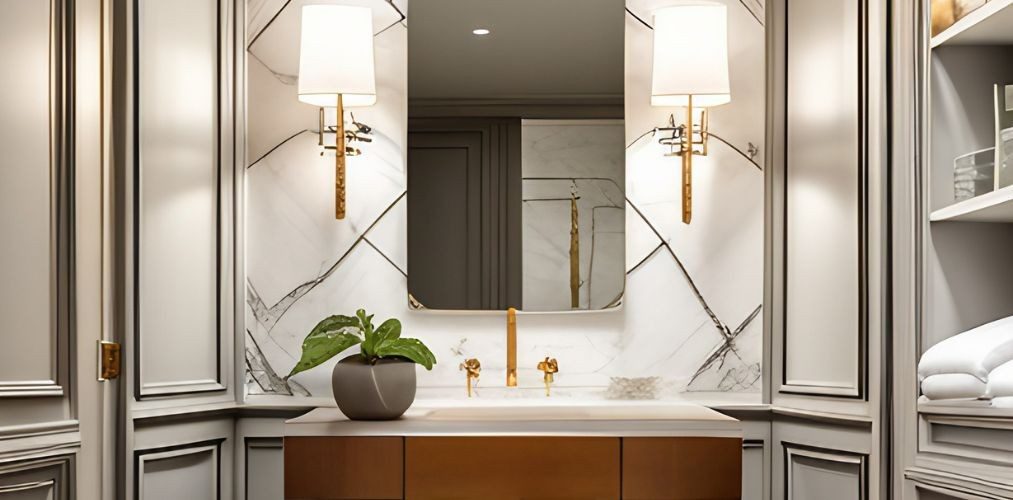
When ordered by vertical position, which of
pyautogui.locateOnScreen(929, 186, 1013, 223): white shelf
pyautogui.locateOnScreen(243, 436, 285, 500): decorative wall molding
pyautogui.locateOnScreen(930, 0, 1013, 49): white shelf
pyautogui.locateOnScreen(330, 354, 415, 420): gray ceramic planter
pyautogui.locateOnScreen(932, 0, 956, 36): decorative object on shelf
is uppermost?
pyautogui.locateOnScreen(932, 0, 956, 36): decorative object on shelf

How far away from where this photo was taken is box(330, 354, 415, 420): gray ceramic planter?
2.61 m

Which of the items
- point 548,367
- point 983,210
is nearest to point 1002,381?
point 983,210

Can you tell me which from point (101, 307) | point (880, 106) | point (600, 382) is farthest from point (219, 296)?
point (880, 106)

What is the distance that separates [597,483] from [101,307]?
128 cm

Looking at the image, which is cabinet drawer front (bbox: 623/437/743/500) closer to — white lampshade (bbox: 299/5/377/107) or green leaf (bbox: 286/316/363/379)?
green leaf (bbox: 286/316/363/379)

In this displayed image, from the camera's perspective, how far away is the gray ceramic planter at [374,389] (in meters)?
2.61

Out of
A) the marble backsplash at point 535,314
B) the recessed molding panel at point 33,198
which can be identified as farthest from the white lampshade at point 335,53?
the recessed molding panel at point 33,198

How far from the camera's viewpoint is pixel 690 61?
289 centimetres

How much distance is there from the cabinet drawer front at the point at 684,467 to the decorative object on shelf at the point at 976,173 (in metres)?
0.80

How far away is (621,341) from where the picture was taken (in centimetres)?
305

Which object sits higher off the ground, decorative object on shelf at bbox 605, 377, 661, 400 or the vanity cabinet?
decorative object on shelf at bbox 605, 377, 661, 400

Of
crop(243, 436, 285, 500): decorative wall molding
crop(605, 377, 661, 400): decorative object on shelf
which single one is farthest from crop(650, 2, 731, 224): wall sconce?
crop(243, 436, 285, 500): decorative wall molding

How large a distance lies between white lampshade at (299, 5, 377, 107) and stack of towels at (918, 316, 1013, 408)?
5.55ft

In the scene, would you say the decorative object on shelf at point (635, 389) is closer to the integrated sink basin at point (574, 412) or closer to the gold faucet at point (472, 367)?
the integrated sink basin at point (574, 412)
